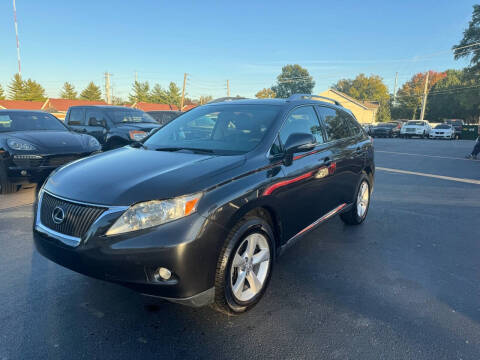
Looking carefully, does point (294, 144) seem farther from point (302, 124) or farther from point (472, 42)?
point (472, 42)

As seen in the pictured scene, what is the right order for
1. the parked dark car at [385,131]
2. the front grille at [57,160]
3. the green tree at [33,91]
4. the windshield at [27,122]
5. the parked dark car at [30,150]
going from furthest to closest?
the green tree at [33,91]
the parked dark car at [385,131]
the windshield at [27,122]
the front grille at [57,160]
the parked dark car at [30,150]

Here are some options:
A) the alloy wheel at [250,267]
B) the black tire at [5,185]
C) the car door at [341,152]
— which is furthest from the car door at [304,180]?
the black tire at [5,185]

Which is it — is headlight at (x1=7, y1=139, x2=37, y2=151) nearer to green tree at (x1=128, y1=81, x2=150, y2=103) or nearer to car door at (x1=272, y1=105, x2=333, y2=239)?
car door at (x1=272, y1=105, x2=333, y2=239)

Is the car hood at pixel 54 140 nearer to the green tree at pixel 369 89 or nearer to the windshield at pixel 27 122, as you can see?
the windshield at pixel 27 122

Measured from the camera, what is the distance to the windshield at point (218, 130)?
3.07 meters

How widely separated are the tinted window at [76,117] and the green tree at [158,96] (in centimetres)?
7139

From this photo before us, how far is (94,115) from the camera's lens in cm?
958

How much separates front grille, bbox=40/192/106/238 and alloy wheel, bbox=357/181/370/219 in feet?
11.7

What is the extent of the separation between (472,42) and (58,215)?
52746mm

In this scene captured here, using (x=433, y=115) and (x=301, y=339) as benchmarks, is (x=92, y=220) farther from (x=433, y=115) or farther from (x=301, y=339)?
(x=433, y=115)

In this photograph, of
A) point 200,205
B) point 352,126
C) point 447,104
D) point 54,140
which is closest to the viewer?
point 200,205

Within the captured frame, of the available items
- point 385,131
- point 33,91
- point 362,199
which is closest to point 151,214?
point 362,199

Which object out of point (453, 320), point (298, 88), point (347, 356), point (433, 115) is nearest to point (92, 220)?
point (347, 356)

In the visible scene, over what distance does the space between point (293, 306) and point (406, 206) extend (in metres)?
3.99
